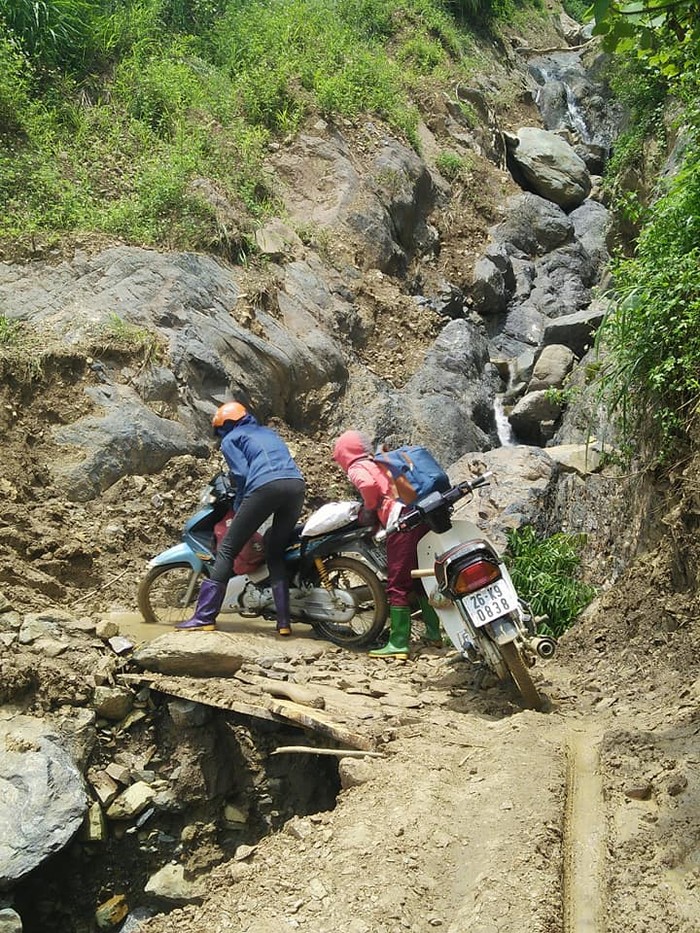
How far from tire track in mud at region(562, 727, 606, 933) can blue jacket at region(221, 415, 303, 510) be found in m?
2.82

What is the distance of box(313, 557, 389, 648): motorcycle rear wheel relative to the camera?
6359mm

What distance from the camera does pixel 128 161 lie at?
39.1 feet

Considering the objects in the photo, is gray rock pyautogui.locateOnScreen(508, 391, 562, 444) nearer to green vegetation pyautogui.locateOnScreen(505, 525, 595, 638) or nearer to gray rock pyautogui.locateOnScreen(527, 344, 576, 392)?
gray rock pyautogui.locateOnScreen(527, 344, 576, 392)

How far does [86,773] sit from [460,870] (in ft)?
8.59

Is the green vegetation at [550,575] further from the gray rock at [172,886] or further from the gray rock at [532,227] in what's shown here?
the gray rock at [532,227]

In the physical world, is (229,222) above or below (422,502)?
above

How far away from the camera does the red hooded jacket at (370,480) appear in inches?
241

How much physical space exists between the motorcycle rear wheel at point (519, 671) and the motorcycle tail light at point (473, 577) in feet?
1.25

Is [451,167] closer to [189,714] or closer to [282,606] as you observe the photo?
[282,606]

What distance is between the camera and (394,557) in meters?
6.07

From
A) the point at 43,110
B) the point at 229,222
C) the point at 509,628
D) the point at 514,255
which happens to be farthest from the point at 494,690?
the point at 514,255

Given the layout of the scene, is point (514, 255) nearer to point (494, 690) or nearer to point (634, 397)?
point (634, 397)

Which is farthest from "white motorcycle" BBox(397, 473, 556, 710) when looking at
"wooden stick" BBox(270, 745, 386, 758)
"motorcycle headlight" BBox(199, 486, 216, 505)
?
"motorcycle headlight" BBox(199, 486, 216, 505)

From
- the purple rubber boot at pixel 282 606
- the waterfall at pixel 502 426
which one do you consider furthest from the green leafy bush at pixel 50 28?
the purple rubber boot at pixel 282 606
